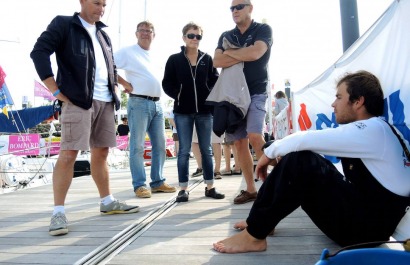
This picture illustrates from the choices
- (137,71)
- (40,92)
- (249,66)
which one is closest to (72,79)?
(137,71)

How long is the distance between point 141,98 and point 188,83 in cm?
60

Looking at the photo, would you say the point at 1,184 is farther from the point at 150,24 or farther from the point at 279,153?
the point at 279,153

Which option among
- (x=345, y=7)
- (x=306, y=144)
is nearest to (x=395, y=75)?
(x=306, y=144)

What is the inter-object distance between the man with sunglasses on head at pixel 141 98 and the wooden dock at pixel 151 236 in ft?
1.57

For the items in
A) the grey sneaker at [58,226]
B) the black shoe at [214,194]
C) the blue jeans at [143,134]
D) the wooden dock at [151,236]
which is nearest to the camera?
the wooden dock at [151,236]

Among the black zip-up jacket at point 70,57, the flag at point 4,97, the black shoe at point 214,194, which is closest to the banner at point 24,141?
the flag at point 4,97

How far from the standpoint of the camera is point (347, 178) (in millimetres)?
1760

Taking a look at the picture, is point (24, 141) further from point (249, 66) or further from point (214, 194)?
point (249, 66)

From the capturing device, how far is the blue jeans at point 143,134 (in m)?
3.80

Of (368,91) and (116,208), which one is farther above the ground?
(368,91)

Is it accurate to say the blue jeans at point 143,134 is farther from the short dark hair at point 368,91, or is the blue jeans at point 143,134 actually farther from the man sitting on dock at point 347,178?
the short dark hair at point 368,91

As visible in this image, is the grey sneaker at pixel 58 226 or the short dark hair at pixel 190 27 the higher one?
the short dark hair at pixel 190 27

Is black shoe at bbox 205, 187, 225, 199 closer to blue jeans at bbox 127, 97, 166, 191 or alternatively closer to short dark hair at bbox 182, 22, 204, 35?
blue jeans at bbox 127, 97, 166, 191

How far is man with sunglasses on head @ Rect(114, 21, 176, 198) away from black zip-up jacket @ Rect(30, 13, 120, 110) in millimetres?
1077
